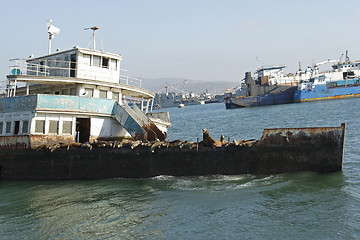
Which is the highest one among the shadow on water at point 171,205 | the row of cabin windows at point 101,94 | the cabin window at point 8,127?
the row of cabin windows at point 101,94

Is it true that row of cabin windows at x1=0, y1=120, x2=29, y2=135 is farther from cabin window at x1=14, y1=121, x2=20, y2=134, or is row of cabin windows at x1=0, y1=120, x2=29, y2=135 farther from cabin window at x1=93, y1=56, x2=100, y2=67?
cabin window at x1=93, y1=56, x2=100, y2=67

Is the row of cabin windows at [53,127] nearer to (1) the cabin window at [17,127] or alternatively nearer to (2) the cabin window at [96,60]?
(1) the cabin window at [17,127]

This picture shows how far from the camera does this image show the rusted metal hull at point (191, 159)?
42.1ft

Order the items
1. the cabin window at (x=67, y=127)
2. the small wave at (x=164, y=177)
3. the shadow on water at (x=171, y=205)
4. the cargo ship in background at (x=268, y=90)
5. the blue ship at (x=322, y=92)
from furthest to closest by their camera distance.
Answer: the cargo ship in background at (x=268, y=90) < the blue ship at (x=322, y=92) < the cabin window at (x=67, y=127) < the small wave at (x=164, y=177) < the shadow on water at (x=171, y=205)

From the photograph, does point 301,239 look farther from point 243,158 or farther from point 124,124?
point 124,124

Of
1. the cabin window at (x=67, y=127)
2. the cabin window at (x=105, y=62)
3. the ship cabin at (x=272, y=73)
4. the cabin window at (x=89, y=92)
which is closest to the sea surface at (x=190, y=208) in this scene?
the cabin window at (x=67, y=127)

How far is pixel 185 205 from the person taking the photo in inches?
415

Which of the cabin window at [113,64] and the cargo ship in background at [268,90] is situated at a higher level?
the cargo ship in background at [268,90]

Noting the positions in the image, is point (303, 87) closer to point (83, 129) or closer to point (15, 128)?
point (83, 129)

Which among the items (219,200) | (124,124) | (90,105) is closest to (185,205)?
(219,200)

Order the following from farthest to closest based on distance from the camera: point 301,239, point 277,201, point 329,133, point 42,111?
point 42,111 < point 329,133 < point 277,201 < point 301,239

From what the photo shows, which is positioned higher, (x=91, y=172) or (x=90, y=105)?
(x=90, y=105)

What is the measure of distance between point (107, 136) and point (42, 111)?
3.44 meters

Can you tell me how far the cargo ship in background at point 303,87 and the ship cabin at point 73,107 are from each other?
7011cm
